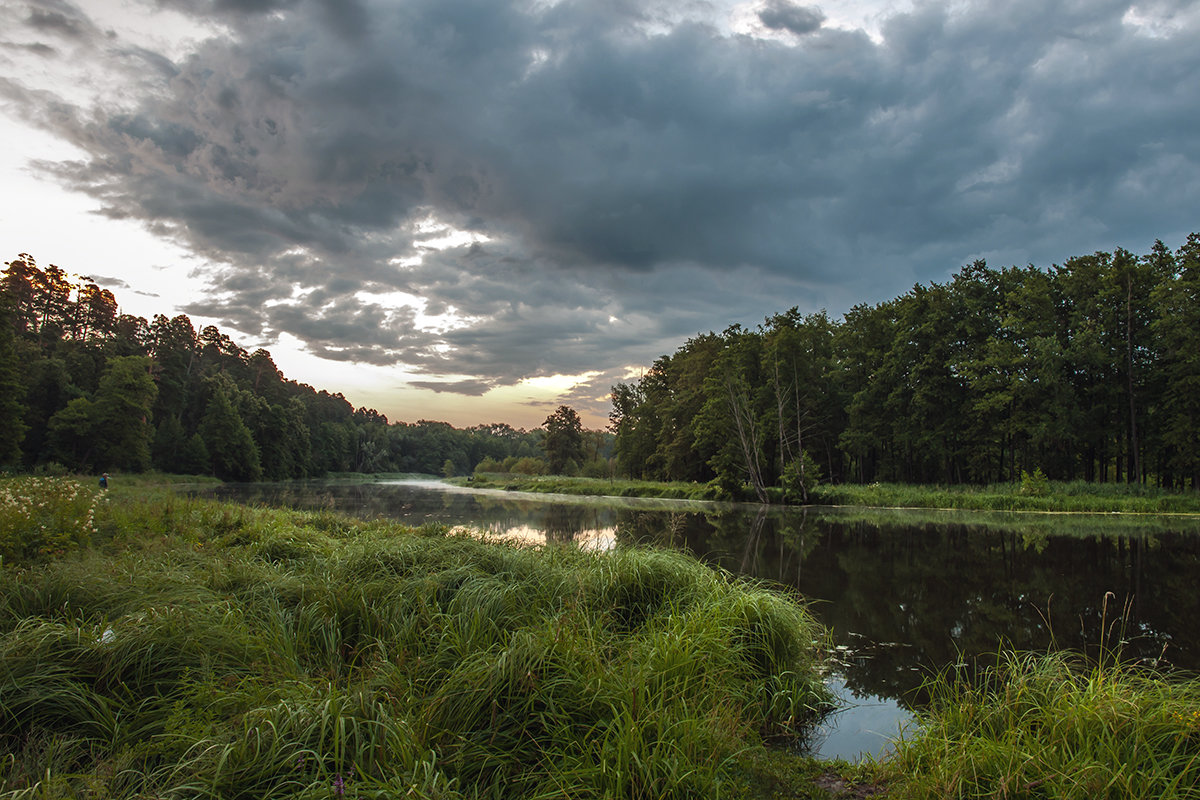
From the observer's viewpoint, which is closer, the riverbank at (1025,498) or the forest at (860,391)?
the riverbank at (1025,498)

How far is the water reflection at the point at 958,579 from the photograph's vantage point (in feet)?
22.5

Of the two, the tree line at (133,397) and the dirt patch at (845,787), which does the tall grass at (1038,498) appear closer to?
the dirt patch at (845,787)

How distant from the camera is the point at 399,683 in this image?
3758 mm

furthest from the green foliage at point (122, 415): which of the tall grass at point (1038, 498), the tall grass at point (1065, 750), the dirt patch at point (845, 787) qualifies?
the tall grass at point (1065, 750)

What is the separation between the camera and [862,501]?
107 feet

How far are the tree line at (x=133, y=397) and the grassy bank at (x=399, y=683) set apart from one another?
145 feet

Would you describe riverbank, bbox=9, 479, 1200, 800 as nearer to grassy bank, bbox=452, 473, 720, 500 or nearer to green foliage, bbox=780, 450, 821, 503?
green foliage, bbox=780, 450, 821, 503

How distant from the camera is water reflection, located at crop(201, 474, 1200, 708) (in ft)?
22.5

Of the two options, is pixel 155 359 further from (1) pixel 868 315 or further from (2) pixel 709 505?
(1) pixel 868 315

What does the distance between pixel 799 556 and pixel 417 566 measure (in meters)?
10.5

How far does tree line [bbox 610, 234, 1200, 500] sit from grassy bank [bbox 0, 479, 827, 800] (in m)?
30.2

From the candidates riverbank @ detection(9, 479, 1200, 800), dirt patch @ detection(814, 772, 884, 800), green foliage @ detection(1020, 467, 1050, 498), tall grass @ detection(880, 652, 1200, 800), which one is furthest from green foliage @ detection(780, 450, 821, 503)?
dirt patch @ detection(814, 772, 884, 800)

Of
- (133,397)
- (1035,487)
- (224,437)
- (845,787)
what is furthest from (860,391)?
(224,437)

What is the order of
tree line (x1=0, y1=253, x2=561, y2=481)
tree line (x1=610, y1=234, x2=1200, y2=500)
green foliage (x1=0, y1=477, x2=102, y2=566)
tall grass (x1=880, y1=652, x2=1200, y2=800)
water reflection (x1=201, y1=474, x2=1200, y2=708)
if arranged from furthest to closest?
tree line (x1=0, y1=253, x2=561, y2=481) < tree line (x1=610, y1=234, x2=1200, y2=500) < green foliage (x1=0, y1=477, x2=102, y2=566) < water reflection (x1=201, y1=474, x2=1200, y2=708) < tall grass (x1=880, y1=652, x2=1200, y2=800)
